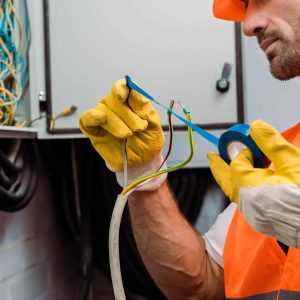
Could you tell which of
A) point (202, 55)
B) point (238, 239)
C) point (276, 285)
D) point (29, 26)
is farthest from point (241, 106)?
point (29, 26)

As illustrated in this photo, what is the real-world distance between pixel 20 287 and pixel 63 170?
0.43 meters

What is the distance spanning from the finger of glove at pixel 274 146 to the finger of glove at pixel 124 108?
12.7 inches

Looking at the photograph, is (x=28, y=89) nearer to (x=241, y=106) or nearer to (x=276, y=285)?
(x=241, y=106)

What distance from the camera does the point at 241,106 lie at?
3.47 feet

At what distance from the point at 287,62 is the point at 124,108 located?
34 centimetres

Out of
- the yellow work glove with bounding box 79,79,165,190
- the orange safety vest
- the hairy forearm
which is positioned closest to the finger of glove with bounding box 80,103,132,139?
the yellow work glove with bounding box 79,79,165,190

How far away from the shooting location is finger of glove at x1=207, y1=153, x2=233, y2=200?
0.58m

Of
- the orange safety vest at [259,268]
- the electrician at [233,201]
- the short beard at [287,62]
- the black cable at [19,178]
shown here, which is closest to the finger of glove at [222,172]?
the electrician at [233,201]

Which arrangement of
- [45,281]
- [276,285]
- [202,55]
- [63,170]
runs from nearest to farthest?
[276,285]
[202,55]
[45,281]
[63,170]

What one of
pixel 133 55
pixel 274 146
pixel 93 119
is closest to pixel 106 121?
pixel 93 119

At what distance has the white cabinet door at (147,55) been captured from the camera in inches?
41.4

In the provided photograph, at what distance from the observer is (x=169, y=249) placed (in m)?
0.99

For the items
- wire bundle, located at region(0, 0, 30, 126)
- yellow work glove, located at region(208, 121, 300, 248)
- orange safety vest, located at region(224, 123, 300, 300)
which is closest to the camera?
yellow work glove, located at region(208, 121, 300, 248)

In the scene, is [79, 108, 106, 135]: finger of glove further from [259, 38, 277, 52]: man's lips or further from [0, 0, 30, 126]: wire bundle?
[259, 38, 277, 52]: man's lips
